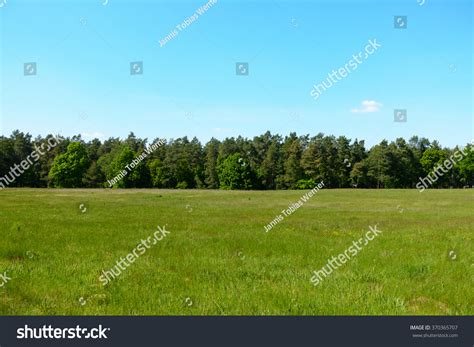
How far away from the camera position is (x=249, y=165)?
114 metres

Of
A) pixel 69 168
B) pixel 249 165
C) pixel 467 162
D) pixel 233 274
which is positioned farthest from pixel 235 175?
pixel 233 274

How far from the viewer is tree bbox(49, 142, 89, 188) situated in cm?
9650

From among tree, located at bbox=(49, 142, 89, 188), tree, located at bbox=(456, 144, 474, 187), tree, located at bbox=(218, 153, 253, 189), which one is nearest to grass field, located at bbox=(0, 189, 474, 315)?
tree, located at bbox=(49, 142, 89, 188)

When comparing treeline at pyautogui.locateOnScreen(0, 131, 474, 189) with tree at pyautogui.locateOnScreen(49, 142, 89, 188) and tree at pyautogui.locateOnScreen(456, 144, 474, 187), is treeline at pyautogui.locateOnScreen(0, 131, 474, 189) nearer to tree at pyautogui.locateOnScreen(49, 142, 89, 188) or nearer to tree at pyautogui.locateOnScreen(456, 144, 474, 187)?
tree at pyautogui.locateOnScreen(456, 144, 474, 187)

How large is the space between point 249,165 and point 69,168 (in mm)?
52089

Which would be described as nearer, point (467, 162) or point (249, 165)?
point (249, 165)

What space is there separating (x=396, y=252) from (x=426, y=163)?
135 metres

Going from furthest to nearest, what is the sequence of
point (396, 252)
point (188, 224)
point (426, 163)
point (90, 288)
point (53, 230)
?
point (426, 163) < point (188, 224) < point (53, 230) < point (396, 252) < point (90, 288)

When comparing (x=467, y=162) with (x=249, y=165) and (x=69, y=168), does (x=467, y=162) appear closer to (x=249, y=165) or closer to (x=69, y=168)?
(x=249, y=165)

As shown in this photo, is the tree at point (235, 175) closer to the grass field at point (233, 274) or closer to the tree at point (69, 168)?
the tree at point (69, 168)

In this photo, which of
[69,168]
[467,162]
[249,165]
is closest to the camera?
[69,168]
